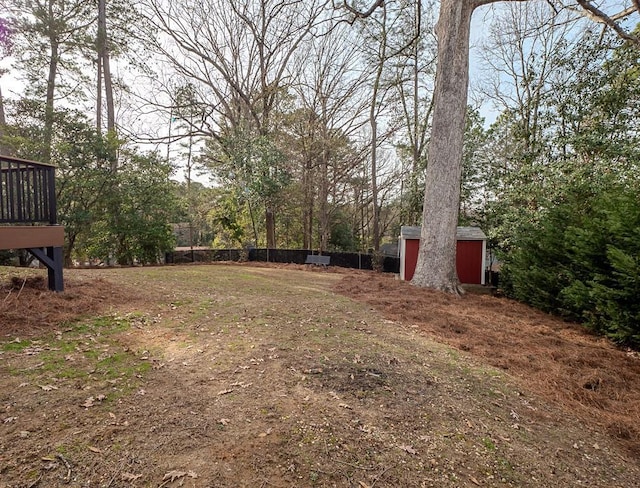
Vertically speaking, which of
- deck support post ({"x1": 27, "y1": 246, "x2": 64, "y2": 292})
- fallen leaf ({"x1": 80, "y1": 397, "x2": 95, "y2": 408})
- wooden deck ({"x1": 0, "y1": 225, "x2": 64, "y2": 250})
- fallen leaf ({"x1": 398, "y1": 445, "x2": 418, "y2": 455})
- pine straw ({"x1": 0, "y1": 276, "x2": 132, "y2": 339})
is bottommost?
fallen leaf ({"x1": 398, "y1": 445, "x2": 418, "y2": 455})

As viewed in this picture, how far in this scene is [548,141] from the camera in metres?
10.8

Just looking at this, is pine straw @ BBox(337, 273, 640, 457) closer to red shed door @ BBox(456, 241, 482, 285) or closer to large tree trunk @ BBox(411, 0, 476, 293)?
large tree trunk @ BBox(411, 0, 476, 293)

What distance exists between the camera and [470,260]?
1103cm

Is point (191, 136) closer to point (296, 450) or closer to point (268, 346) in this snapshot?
point (268, 346)

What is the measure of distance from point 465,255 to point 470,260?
0.24 m

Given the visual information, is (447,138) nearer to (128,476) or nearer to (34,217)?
(34,217)

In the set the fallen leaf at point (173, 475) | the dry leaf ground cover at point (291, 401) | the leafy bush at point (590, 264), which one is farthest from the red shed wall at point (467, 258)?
the fallen leaf at point (173, 475)

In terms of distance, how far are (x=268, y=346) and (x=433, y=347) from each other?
174 centimetres

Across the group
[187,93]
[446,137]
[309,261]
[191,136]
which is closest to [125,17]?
[187,93]

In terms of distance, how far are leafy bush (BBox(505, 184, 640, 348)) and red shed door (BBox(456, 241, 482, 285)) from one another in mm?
4031

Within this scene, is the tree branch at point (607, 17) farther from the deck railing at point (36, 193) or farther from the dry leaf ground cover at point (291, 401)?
the deck railing at point (36, 193)

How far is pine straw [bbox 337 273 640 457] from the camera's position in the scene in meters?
2.41

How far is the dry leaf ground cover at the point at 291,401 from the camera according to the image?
1.59 meters

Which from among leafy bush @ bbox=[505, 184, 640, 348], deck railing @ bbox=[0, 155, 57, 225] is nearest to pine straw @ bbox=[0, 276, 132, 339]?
deck railing @ bbox=[0, 155, 57, 225]
